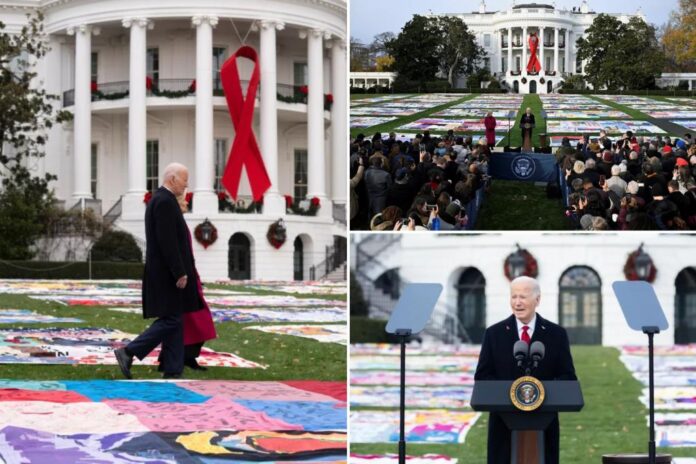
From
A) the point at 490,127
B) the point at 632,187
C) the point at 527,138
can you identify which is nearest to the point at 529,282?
the point at 632,187

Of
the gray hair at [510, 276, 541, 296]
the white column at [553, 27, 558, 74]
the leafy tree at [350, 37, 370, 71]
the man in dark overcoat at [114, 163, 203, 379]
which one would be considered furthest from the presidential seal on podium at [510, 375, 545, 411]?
the man in dark overcoat at [114, 163, 203, 379]

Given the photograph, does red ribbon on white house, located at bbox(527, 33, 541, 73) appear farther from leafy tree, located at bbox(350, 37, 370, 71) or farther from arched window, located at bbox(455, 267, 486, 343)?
arched window, located at bbox(455, 267, 486, 343)

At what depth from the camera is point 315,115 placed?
45812 mm

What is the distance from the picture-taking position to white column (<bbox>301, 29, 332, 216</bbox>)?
45.7m

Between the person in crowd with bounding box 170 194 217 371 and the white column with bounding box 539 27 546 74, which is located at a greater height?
the white column with bounding box 539 27 546 74

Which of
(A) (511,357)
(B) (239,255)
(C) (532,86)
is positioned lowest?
(B) (239,255)

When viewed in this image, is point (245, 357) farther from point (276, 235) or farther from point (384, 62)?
point (276, 235)

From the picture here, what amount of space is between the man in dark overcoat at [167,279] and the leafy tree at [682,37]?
354cm

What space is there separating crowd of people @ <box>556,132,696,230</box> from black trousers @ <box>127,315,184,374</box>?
3054mm

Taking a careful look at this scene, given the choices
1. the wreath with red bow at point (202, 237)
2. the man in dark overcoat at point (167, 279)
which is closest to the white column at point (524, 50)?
the man in dark overcoat at point (167, 279)

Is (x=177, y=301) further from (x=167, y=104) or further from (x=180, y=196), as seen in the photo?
(x=167, y=104)

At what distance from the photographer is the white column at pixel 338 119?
47.5 m

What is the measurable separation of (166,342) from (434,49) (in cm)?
310

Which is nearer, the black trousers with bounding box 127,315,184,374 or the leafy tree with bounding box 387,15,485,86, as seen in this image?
the leafy tree with bounding box 387,15,485,86
